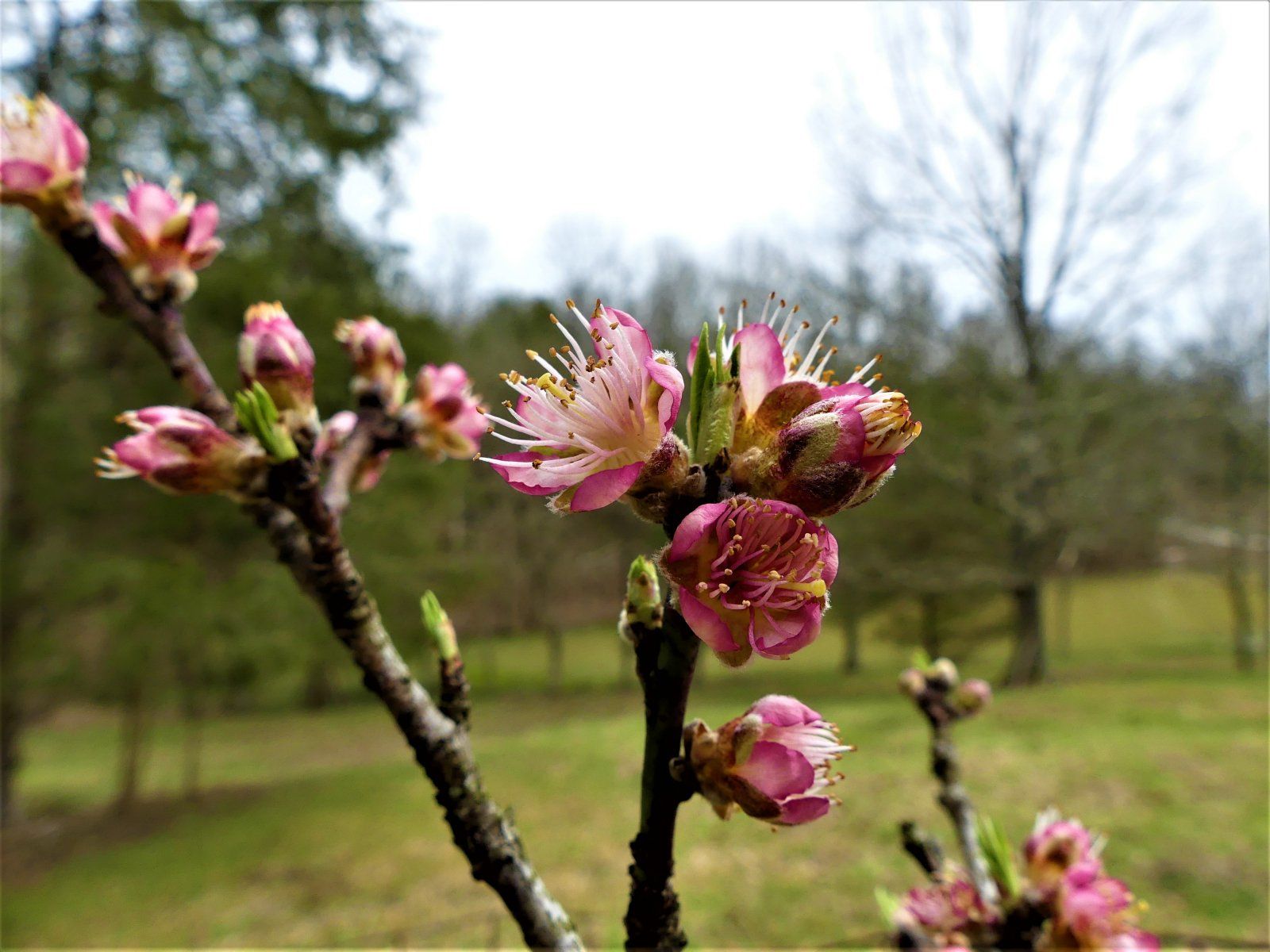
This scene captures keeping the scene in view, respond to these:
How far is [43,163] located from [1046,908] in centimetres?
150

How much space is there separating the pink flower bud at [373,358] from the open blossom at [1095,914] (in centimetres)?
108

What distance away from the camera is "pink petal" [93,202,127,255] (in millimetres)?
887

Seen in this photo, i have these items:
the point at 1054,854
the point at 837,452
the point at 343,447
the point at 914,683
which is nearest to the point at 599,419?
the point at 837,452

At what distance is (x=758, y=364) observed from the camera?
531 mm

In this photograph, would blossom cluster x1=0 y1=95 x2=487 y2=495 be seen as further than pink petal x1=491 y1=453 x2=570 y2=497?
Yes

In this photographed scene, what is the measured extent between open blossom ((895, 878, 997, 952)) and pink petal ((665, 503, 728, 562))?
34.4 inches

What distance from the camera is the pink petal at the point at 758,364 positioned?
Answer: 20.8 inches

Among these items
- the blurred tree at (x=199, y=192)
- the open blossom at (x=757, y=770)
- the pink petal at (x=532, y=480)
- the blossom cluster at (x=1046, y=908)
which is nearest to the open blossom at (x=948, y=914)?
the blossom cluster at (x=1046, y=908)

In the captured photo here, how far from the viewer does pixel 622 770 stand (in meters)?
7.72

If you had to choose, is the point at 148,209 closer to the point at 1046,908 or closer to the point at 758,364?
the point at 758,364

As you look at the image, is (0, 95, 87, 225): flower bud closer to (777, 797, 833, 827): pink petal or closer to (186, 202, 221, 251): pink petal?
(186, 202, 221, 251): pink petal

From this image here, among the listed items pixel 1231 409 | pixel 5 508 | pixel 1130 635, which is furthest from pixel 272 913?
pixel 1130 635

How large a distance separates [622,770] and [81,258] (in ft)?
25.0

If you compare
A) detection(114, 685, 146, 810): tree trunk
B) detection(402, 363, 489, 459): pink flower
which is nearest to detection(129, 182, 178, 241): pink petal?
detection(402, 363, 489, 459): pink flower
